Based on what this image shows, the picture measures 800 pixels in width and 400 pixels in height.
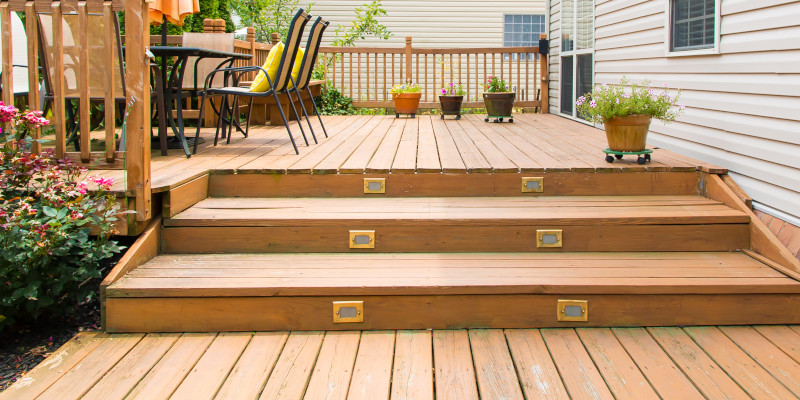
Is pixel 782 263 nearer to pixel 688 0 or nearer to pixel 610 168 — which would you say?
pixel 610 168

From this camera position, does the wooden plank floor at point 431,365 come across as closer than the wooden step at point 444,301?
Yes

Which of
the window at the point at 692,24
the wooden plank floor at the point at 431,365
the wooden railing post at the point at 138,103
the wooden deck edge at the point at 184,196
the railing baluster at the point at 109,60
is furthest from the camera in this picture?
the window at the point at 692,24

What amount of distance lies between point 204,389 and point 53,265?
109cm

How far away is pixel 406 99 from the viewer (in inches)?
320

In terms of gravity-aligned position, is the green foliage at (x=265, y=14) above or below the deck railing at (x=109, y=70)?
above

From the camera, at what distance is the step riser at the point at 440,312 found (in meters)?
2.65

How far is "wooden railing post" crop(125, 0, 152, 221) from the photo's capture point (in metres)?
2.74

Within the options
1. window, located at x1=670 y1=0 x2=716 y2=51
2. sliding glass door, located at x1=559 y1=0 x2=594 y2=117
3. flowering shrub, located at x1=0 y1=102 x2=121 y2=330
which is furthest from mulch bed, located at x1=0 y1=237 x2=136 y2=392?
sliding glass door, located at x1=559 y1=0 x2=594 y2=117

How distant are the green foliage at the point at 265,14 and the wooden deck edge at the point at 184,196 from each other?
27.1 ft

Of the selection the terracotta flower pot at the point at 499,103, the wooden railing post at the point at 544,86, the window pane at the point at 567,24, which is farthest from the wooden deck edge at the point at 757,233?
the wooden railing post at the point at 544,86

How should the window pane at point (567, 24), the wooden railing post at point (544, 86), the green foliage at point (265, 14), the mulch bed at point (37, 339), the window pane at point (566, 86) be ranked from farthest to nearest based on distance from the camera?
the green foliage at point (265, 14), the wooden railing post at point (544, 86), the window pane at point (566, 86), the window pane at point (567, 24), the mulch bed at point (37, 339)

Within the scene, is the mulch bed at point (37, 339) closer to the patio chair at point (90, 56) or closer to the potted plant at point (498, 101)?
the patio chair at point (90, 56)

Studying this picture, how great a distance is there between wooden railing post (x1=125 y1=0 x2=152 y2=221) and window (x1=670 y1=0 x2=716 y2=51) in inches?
119

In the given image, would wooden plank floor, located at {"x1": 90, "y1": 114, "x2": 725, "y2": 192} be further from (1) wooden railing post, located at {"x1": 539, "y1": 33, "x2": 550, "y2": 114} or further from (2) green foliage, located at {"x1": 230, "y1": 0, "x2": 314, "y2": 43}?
(2) green foliage, located at {"x1": 230, "y1": 0, "x2": 314, "y2": 43}
